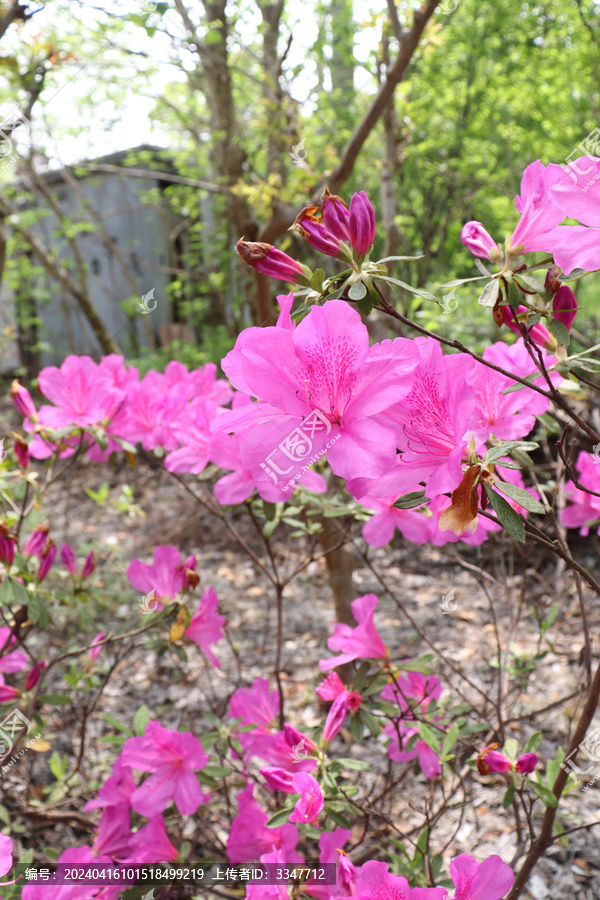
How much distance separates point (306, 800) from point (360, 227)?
80cm

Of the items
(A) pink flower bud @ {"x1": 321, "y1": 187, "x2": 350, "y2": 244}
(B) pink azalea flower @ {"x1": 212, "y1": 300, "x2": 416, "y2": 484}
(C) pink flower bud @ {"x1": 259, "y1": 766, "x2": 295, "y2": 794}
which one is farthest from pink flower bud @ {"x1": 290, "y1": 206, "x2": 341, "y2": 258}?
(C) pink flower bud @ {"x1": 259, "y1": 766, "x2": 295, "y2": 794}

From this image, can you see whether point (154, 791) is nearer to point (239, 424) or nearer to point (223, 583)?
point (239, 424)

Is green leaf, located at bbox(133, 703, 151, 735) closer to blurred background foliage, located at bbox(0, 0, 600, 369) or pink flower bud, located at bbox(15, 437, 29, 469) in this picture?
pink flower bud, located at bbox(15, 437, 29, 469)

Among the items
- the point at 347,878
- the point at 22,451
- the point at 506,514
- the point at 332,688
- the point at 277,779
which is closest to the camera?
the point at 506,514

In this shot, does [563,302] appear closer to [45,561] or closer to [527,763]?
[527,763]

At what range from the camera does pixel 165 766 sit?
1383mm

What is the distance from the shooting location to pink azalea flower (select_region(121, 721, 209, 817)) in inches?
52.9

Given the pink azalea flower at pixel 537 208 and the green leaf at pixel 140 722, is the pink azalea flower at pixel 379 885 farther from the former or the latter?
the pink azalea flower at pixel 537 208

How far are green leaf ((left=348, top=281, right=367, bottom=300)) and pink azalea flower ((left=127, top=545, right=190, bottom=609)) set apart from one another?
2.73 ft

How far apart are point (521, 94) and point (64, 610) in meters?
6.65

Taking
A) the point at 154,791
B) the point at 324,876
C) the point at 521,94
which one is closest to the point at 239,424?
the point at 324,876

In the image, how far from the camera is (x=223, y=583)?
3.70 m

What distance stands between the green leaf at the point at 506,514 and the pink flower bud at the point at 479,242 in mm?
311

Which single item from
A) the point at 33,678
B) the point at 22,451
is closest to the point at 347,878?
the point at 33,678
